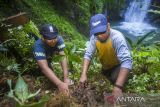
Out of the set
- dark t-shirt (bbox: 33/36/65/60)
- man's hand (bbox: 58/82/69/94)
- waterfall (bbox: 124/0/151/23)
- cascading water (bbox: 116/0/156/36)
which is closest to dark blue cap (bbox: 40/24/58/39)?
dark t-shirt (bbox: 33/36/65/60)

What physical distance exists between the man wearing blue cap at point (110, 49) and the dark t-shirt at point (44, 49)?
45 cm

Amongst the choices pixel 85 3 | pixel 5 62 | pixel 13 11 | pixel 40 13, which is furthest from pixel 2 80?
pixel 85 3

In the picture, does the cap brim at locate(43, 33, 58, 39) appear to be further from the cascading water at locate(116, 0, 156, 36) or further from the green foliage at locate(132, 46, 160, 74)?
the cascading water at locate(116, 0, 156, 36)

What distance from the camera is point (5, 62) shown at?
16.1ft

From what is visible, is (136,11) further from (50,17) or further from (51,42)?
(51,42)

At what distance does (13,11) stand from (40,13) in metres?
1.88

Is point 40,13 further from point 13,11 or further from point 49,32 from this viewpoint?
point 49,32

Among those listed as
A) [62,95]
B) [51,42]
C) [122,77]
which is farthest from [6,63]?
[122,77]

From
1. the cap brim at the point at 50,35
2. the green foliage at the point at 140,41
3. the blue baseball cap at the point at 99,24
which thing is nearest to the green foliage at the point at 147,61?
the green foliage at the point at 140,41

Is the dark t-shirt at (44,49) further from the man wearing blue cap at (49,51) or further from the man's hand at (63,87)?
the man's hand at (63,87)

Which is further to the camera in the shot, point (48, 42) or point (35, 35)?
point (35, 35)

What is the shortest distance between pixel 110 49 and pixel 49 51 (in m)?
0.89

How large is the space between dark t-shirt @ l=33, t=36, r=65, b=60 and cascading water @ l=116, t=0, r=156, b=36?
39.1 feet

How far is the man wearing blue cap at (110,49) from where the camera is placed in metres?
4.15
